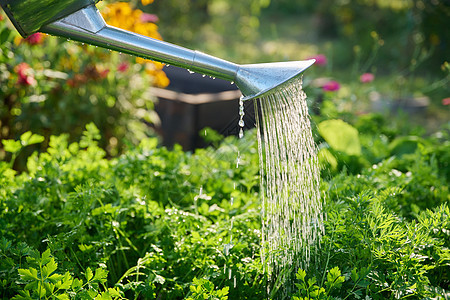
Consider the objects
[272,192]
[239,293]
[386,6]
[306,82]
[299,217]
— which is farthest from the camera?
[386,6]

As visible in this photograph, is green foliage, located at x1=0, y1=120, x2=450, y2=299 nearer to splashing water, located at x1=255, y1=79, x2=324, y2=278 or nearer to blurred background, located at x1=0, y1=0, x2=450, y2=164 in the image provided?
splashing water, located at x1=255, y1=79, x2=324, y2=278

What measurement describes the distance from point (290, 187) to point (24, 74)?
1889 millimetres

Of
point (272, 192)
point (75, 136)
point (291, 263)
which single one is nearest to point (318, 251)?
point (291, 263)

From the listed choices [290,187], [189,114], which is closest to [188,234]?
[290,187]

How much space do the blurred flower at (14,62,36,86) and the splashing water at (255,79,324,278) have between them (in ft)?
5.82

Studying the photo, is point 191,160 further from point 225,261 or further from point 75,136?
point 75,136

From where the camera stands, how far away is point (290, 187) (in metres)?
1.48

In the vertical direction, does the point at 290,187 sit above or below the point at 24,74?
below

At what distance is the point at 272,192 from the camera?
5.11ft

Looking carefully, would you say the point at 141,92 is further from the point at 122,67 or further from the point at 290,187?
the point at 290,187

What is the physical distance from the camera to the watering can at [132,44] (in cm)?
110

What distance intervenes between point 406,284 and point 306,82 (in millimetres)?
2492

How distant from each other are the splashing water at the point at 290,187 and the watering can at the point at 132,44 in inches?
5.3

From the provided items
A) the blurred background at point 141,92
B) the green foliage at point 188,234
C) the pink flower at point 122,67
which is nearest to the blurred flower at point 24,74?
the blurred background at point 141,92
